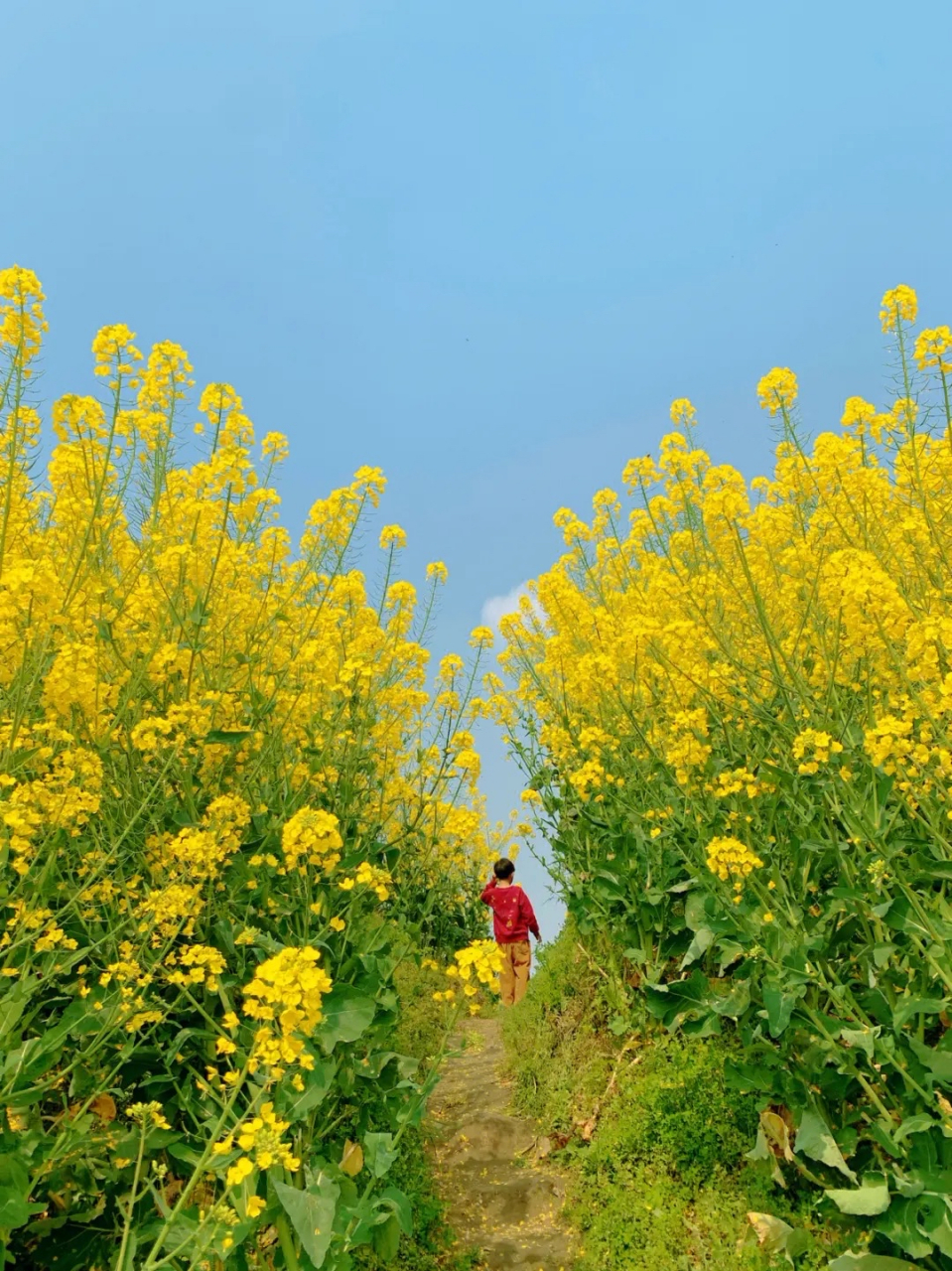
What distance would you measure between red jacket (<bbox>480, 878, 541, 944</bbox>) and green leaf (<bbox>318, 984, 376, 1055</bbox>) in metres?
5.06

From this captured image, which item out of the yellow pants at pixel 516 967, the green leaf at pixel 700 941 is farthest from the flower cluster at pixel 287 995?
the yellow pants at pixel 516 967

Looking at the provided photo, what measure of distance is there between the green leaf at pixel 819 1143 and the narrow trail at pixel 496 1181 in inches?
52.7

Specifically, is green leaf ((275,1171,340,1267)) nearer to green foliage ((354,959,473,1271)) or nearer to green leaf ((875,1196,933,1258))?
green foliage ((354,959,473,1271))

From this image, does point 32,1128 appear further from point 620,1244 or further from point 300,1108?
point 620,1244

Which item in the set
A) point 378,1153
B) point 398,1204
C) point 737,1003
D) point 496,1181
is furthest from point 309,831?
point 496,1181

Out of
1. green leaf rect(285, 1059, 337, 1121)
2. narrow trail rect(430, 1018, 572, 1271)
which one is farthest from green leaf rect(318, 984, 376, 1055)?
narrow trail rect(430, 1018, 572, 1271)

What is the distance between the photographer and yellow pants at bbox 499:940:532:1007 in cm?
816

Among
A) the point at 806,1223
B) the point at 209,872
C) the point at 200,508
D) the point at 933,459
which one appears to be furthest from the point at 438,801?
the point at 933,459

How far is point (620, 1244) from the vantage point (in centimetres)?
395

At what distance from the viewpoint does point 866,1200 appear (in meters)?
3.06

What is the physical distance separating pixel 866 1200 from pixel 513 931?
5.14 meters

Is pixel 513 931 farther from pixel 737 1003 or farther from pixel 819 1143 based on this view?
pixel 819 1143

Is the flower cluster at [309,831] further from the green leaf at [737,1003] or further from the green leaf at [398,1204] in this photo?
the green leaf at [737,1003]

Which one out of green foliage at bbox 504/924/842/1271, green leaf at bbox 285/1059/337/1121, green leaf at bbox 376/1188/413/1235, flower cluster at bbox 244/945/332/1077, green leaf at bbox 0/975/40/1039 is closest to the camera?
flower cluster at bbox 244/945/332/1077
